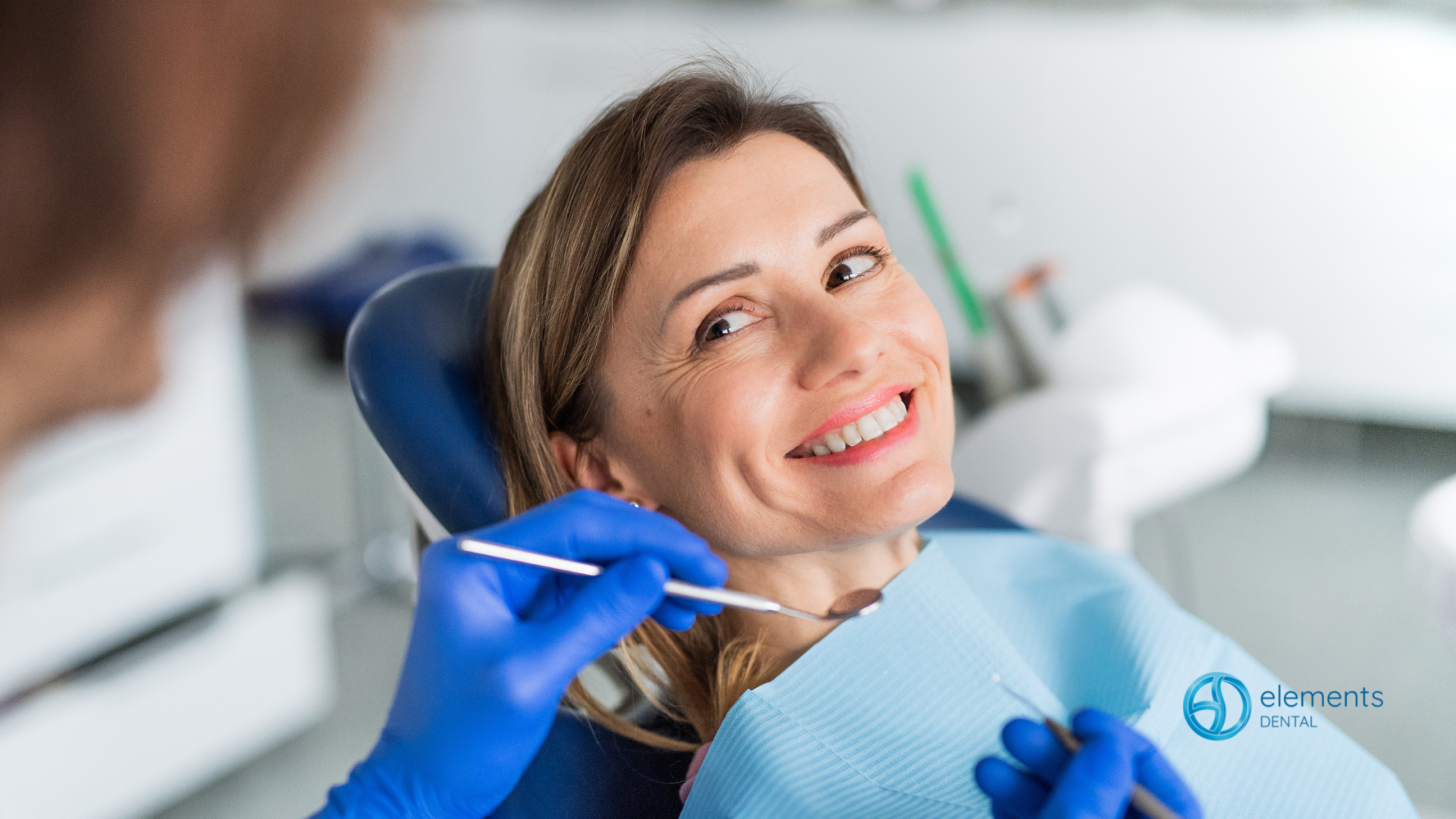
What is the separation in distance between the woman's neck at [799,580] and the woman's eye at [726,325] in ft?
0.59

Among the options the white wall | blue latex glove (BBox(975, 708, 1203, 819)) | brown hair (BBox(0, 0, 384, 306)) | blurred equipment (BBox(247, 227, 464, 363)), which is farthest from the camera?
blurred equipment (BBox(247, 227, 464, 363))

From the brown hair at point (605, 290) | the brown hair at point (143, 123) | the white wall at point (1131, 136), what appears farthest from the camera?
the white wall at point (1131, 136)

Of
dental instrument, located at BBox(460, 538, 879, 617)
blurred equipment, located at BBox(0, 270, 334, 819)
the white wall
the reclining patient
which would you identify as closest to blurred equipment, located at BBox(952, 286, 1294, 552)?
the white wall

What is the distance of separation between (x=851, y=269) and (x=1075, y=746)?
1.21ft

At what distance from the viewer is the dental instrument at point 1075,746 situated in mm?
601

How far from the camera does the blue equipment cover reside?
0.66m

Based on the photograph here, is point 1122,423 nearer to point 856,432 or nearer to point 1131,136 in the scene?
point 856,432

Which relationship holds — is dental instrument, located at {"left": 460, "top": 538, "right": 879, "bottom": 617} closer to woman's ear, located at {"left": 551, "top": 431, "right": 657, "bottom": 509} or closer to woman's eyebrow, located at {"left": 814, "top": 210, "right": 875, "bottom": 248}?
woman's ear, located at {"left": 551, "top": 431, "right": 657, "bottom": 509}

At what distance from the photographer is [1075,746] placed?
2.12ft

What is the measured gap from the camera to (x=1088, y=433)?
1334 mm

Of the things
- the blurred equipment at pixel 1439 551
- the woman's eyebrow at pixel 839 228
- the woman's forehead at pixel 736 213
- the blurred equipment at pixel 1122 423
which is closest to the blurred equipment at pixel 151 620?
the woman's forehead at pixel 736 213

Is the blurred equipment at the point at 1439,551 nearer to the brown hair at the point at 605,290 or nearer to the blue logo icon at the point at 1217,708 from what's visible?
the blue logo icon at the point at 1217,708

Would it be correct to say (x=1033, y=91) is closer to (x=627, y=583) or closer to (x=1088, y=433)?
(x=1088, y=433)

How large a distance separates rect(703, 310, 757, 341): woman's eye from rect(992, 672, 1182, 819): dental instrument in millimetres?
309
